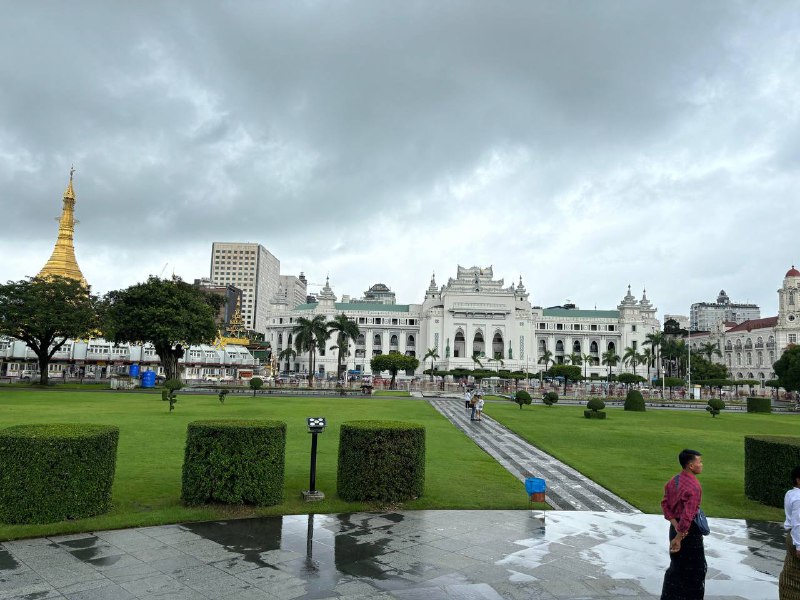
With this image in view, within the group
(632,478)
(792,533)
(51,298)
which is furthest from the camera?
(51,298)

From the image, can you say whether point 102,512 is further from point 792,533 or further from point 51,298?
point 51,298

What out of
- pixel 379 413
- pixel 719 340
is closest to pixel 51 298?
pixel 379 413

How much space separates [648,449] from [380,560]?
15738mm

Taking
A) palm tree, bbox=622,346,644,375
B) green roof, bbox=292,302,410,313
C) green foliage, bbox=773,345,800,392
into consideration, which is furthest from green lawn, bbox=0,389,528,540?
green roof, bbox=292,302,410,313

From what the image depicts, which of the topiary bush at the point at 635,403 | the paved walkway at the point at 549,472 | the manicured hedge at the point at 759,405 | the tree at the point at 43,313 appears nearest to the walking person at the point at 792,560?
the paved walkway at the point at 549,472

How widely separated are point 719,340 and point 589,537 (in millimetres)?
142107

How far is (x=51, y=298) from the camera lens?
51438 mm

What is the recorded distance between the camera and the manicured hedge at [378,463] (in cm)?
1157

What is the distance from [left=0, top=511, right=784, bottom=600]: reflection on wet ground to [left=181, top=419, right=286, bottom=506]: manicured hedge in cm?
75

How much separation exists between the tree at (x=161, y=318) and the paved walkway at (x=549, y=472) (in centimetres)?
3612

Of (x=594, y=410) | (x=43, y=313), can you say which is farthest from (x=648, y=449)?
(x=43, y=313)

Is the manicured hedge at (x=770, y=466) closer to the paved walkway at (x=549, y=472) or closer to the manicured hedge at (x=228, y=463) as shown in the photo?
the paved walkway at (x=549, y=472)

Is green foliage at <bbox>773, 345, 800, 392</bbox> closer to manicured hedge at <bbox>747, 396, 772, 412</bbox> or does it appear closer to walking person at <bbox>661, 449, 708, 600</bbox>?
manicured hedge at <bbox>747, 396, 772, 412</bbox>

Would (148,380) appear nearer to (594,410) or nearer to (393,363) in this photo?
(393,363)
